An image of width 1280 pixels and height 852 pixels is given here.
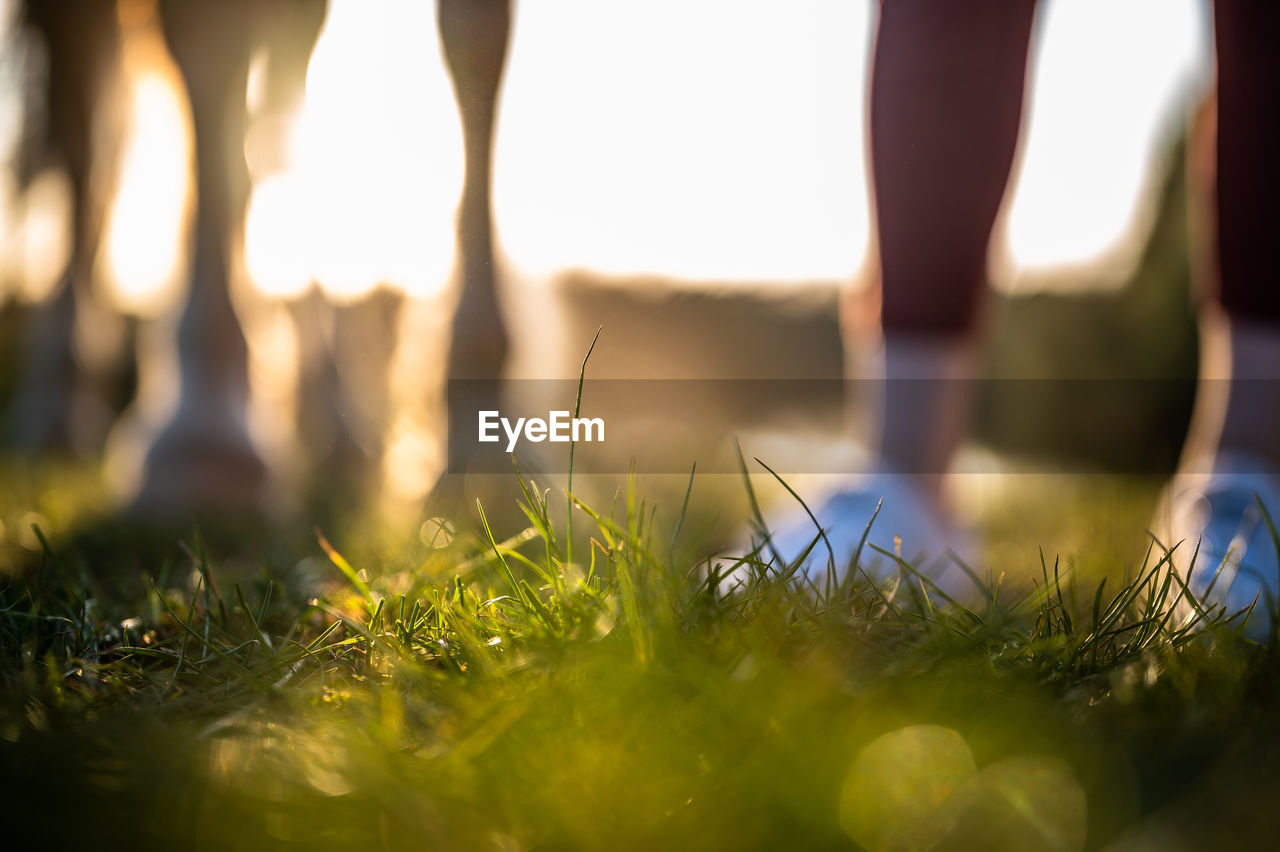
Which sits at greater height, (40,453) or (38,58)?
(38,58)

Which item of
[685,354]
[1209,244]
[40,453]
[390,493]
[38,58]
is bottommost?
[40,453]

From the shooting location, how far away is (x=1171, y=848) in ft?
1.01

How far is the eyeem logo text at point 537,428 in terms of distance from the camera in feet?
2.39

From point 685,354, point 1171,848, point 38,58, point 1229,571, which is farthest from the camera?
point 38,58

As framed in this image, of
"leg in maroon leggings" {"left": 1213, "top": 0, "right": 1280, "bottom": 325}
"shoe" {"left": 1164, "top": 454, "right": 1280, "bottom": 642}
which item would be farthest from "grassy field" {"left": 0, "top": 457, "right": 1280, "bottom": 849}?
"leg in maroon leggings" {"left": 1213, "top": 0, "right": 1280, "bottom": 325}

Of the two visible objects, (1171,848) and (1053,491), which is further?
(1053,491)

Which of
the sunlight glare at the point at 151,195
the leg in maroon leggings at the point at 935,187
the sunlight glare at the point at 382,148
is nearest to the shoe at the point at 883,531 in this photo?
the leg in maroon leggings at the point at 935,187

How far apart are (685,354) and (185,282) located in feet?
3.32

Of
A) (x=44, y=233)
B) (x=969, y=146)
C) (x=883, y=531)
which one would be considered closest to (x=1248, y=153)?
(x=969, y=146)

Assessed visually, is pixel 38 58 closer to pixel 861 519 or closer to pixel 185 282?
pixel 185 282

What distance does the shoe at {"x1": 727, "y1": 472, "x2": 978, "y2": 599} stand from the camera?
0.83m

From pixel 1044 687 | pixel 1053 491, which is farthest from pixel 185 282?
pixel 1053 491

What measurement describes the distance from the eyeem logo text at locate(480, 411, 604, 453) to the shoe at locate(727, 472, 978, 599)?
213 millimetres

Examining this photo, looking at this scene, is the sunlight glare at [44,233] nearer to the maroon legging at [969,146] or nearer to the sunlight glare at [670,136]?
the sunlight glare at [670,136]
